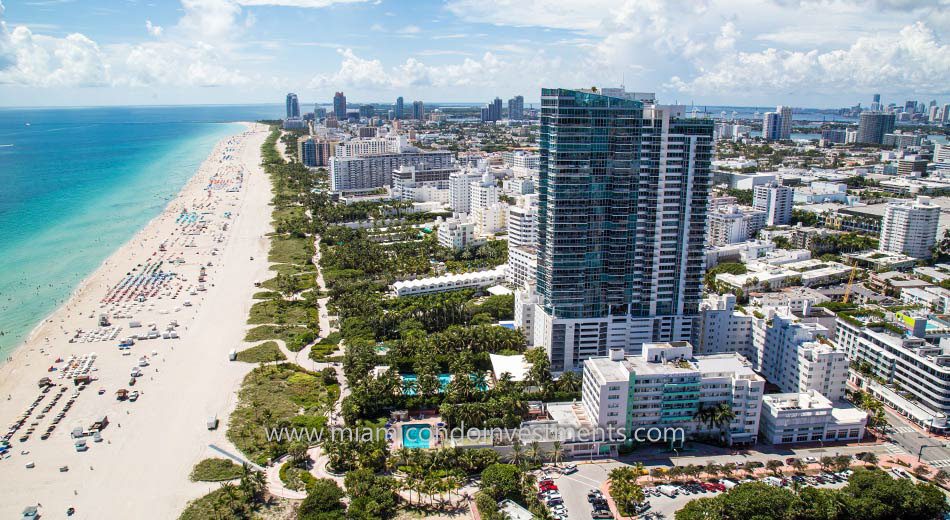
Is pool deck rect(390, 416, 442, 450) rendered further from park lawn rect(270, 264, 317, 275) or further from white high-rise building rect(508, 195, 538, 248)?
park lawn rect(270, 264, 317, 275)

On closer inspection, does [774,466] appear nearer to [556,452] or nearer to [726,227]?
[556,452]

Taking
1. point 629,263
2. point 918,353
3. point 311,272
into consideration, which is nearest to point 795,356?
point 918,353

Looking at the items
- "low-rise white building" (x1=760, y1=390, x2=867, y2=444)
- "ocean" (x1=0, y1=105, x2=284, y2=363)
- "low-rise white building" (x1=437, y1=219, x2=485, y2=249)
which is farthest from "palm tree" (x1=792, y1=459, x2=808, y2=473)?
"ocean" (x1=0, y1=105, x2=284, y2=363)

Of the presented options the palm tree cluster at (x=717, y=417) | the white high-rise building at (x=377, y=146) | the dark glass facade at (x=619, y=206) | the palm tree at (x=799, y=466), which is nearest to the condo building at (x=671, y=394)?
the palm tree cluster at (x=717, y=417)

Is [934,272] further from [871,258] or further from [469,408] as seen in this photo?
[469,408]

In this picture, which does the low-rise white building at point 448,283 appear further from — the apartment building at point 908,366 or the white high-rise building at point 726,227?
the white high-rise building at point 726,227
